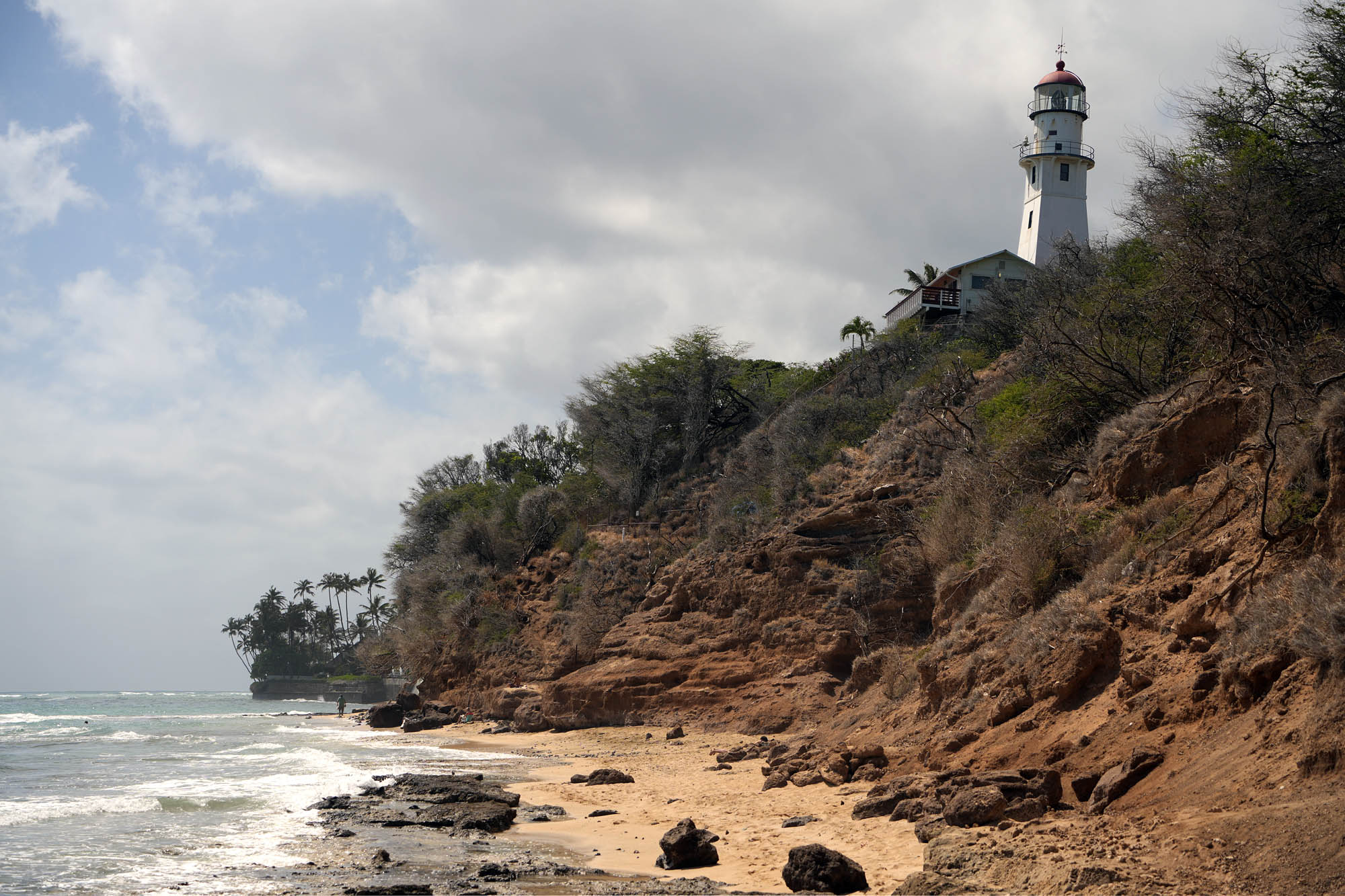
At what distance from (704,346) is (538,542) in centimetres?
1015

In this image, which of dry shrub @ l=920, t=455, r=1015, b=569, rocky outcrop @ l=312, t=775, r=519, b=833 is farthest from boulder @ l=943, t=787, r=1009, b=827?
dry shrub @ l=920, t=455, r=1015, b=569

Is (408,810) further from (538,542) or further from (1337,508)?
(538,542)

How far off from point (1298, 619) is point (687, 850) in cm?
567

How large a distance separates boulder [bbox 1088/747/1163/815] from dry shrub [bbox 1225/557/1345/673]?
1066mm

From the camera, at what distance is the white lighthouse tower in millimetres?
46469

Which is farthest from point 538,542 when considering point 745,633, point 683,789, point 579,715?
point 683,789

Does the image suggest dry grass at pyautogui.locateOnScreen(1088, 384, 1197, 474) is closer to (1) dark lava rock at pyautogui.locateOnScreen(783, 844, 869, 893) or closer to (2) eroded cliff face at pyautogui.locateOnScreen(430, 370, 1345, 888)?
(2) eroded cliff face at pyautogui.locateOnScreen(430, 370, 1345, 888)

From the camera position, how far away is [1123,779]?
8.29 meters

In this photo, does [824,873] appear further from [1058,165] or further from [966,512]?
[1058,165]

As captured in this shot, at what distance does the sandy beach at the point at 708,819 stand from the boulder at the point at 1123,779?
1.54m

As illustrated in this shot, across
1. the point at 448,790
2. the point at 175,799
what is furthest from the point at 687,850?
Result: the point at 175,799

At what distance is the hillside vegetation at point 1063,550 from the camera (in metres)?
8.19

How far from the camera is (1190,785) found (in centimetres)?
759

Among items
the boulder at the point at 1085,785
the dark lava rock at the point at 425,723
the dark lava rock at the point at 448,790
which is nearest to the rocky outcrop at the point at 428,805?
the dark lava rock at the point at 448,790
